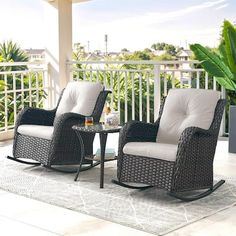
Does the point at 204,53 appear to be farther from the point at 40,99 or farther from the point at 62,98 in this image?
the point at 40,99

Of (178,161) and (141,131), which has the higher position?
(141,131)

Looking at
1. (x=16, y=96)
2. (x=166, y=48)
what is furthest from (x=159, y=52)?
(x=16, y=96)

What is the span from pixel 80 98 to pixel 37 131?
22.7 inches

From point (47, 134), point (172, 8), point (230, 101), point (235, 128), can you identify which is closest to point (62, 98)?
point (47, 134)

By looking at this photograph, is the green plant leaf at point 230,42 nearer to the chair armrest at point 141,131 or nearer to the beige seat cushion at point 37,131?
the chair armrest at point 141,131

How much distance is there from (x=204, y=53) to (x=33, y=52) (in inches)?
428

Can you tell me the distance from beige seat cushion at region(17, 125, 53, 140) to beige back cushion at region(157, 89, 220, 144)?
41.7 inches

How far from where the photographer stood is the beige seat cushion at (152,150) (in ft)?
14.3

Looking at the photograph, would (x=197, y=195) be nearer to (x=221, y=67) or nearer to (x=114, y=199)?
(x=114, y=199)

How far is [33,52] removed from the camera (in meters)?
16.5

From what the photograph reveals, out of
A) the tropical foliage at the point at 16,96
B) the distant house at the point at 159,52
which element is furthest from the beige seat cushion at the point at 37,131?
the distant house at the point at 159,52

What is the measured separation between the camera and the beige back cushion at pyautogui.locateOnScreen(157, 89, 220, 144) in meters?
4.76

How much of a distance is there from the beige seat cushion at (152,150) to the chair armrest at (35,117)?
1.45 m

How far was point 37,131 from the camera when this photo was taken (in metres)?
5.42
